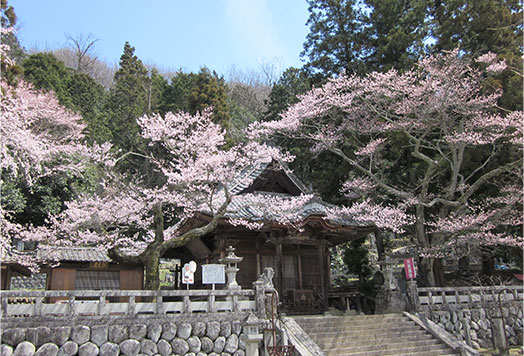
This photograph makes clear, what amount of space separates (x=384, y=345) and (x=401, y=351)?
575 millimetres

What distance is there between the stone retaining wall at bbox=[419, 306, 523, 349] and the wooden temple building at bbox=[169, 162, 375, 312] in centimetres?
419

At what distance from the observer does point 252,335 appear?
1109cm

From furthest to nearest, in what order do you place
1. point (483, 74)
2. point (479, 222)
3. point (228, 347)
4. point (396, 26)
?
point (396, 26)
point (483, 74)
point (479, 222)
point (228, 347)

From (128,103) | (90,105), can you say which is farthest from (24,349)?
(90,105)

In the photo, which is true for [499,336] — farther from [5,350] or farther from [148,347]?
[5,350]

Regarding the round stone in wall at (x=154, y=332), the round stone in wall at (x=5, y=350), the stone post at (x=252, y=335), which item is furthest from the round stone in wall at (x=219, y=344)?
the round stone in wall at (x=5, y=350)

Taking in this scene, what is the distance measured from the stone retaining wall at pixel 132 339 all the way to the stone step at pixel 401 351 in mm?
2959

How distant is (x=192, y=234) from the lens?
12094mm

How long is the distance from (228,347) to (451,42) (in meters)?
19.2

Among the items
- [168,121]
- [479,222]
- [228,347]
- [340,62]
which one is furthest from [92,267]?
[340,62]

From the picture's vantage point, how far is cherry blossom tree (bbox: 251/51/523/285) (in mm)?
16891

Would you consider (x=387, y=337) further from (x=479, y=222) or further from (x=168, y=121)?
(x=168, y=121)

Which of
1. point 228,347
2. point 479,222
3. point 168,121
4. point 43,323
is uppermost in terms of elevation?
point 168,121

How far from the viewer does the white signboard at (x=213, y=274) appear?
11875mm
